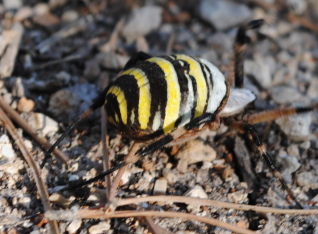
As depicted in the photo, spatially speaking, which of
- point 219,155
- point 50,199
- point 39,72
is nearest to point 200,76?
point 219,155

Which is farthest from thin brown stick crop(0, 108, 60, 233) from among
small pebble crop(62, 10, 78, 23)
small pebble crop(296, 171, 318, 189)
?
small pebble crop(296, 171, 318, 189)

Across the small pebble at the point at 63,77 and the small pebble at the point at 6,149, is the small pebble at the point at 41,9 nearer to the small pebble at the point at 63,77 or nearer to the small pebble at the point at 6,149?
the small pebble at the point at 63,77

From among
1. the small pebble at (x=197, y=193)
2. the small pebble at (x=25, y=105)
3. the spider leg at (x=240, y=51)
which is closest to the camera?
the small pebble at (x=197, y=193)

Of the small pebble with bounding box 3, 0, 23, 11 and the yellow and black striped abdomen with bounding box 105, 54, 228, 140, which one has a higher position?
the small pebble with bounding box 3, 0, 23, 11

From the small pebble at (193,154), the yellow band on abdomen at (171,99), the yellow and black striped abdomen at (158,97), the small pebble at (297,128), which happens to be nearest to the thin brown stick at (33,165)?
the yellow and black striped abdomen at (158,97)

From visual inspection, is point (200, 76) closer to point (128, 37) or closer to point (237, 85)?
point (237, 85)

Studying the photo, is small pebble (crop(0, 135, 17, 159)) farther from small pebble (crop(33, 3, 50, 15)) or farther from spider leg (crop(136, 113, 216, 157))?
small pebble (crop(33, 3, 50, 15))
